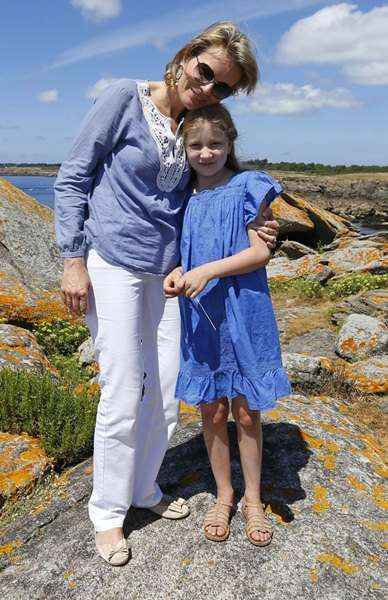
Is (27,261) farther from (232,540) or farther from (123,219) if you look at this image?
(232,540)

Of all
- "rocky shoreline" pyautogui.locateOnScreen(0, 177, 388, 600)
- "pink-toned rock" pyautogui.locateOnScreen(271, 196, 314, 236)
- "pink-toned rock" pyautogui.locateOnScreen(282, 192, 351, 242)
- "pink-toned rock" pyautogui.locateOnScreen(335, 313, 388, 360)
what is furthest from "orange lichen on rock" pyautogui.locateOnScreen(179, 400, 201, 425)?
"pink-toned rock" pyautogui.locateOnScreen(282, 192, 351, 242)

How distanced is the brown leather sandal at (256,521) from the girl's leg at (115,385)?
62 cm

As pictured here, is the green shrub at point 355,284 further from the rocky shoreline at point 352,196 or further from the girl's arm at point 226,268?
the rocky shoreline at point 352,196

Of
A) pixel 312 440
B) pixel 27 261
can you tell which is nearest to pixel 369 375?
pixel 312 440

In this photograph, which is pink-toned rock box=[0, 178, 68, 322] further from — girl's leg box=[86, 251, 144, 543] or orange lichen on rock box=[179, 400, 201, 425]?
girl's leg box=[86, 251, 144, 543]

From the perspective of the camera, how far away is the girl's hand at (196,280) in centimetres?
262

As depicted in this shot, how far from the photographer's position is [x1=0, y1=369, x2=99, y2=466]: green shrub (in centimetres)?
379

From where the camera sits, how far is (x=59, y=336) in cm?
686

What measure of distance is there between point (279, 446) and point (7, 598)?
1775 millimetres

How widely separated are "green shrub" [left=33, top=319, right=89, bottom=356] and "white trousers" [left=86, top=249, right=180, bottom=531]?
402 cm

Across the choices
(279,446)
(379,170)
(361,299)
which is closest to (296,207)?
(361,299)

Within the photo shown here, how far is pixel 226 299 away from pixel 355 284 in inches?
267

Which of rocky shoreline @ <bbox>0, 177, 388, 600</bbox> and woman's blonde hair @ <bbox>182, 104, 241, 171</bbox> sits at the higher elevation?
woman's blonde hair @ <bbox>182, 104, 241, 171</bbox>

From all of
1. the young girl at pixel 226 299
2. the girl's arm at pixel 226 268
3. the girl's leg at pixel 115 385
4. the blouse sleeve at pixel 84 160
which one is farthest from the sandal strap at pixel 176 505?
the blouse sleeve at pixel 84 160
